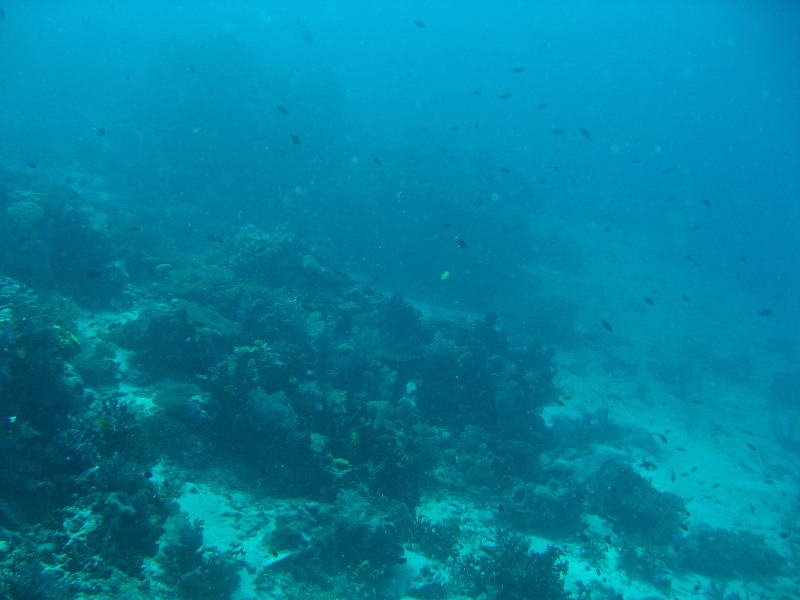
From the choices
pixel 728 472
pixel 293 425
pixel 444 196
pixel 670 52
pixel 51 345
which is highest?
pixel 670 52

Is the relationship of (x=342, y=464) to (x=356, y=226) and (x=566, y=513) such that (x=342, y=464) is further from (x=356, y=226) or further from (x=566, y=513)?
(x=356, y=226)

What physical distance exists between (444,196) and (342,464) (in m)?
20.4

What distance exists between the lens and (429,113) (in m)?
72.8

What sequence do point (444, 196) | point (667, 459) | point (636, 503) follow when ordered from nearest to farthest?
point (636, 503) → point (667, 459) → point (444, 196)

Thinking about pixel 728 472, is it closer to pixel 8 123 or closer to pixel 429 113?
pixel 8 123

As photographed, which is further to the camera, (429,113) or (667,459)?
(429,113)

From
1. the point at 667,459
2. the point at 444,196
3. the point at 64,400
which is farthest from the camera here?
the point at 444,196

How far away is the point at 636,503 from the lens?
1032 centimetres

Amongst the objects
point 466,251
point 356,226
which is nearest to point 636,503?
point 466,251

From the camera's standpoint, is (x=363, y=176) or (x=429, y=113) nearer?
(x=363, y=176)

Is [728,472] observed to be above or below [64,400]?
below

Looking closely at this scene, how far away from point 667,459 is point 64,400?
18124 mm

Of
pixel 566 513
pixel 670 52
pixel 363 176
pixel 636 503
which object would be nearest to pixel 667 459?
pixel 636 503

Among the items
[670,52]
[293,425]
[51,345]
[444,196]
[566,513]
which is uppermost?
[670,52]
